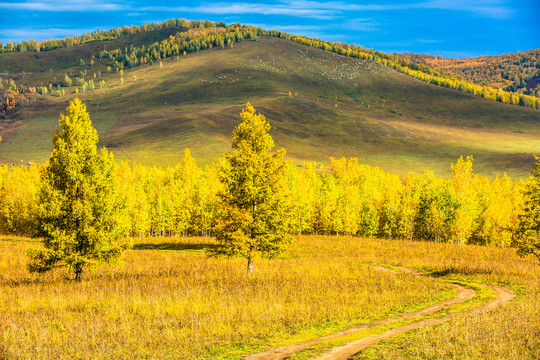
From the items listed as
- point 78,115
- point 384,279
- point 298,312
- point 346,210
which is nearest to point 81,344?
point 298,312

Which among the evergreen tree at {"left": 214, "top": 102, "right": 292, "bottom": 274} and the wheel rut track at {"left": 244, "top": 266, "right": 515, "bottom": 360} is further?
the evergreen tree at {"left": 214, "top": 102, "right": 292, "bottom": 274}

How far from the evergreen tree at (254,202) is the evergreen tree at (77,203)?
7365 mm

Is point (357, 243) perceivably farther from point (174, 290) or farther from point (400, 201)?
point (174, 290)

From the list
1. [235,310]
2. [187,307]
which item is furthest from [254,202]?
[235,310]

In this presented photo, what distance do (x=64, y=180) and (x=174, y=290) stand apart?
355 inches

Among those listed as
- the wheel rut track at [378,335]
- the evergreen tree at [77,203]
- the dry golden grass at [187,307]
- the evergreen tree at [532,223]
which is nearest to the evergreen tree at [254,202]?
the dry golden grass at [187,307]

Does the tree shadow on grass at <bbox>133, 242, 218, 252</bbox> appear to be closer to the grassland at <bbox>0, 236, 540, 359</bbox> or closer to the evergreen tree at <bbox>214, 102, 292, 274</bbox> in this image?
the grassland at <bbox>0, 236, 540, 359</bbox>

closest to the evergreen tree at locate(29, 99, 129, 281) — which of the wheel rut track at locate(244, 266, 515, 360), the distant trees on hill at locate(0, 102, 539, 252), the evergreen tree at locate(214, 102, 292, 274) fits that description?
the evergreen tree at locate(214, 102, 292, 274)

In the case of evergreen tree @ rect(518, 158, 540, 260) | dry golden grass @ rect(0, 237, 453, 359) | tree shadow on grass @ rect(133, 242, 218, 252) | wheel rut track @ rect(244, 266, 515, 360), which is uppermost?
evergreen tree @ rect(518, 158, 540, 260)

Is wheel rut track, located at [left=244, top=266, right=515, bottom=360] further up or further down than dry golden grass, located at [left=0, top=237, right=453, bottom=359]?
further up

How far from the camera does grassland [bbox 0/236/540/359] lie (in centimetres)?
1526

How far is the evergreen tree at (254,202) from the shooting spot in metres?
29.6

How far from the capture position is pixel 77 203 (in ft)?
81.2

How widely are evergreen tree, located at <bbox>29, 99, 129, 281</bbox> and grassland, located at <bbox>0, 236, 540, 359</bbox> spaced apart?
6.77 feet
